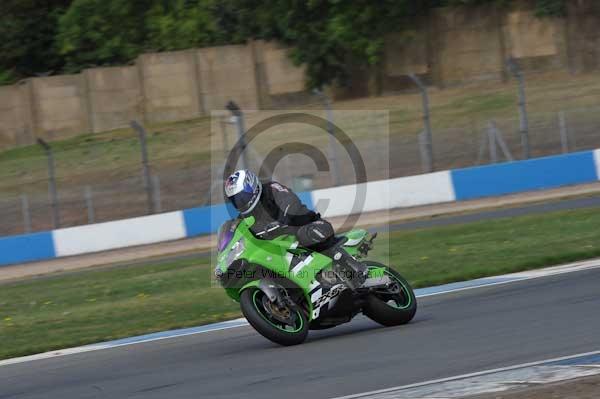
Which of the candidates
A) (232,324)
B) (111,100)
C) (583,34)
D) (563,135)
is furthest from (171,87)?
(232,324)

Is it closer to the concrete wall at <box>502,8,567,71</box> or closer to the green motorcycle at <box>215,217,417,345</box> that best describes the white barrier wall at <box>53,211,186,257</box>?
the green motorcycle at <box>215,217,417,345</box>

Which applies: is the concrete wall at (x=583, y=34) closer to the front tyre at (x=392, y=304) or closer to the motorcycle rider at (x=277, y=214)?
the front tyre at (x=392, y=304)

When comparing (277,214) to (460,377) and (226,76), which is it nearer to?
(460,377)

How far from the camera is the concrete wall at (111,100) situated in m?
36.4

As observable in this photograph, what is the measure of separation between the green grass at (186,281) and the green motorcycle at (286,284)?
284 cm

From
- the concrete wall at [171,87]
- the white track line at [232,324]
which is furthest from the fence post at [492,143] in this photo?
the concrete wall at [171,87]

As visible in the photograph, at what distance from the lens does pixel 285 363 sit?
7688mm

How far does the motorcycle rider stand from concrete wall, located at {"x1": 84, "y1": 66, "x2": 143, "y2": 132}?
93.9 feet

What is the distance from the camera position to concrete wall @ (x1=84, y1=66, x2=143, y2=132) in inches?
1433

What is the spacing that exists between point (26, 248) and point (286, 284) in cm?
1427

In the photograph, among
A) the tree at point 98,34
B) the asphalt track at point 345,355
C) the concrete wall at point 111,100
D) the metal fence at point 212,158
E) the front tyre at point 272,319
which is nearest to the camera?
the asphalt track at point 345,355

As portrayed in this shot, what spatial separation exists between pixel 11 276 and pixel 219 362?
12.6 metres

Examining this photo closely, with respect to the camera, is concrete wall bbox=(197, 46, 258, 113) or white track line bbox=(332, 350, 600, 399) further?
concrete wall bbox=(197, 46, 258, 113)

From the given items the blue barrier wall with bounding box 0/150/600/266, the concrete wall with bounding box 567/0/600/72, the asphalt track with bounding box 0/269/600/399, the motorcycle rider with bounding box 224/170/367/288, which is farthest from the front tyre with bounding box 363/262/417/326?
the concrete wall with bounding box 567/0/600/72
